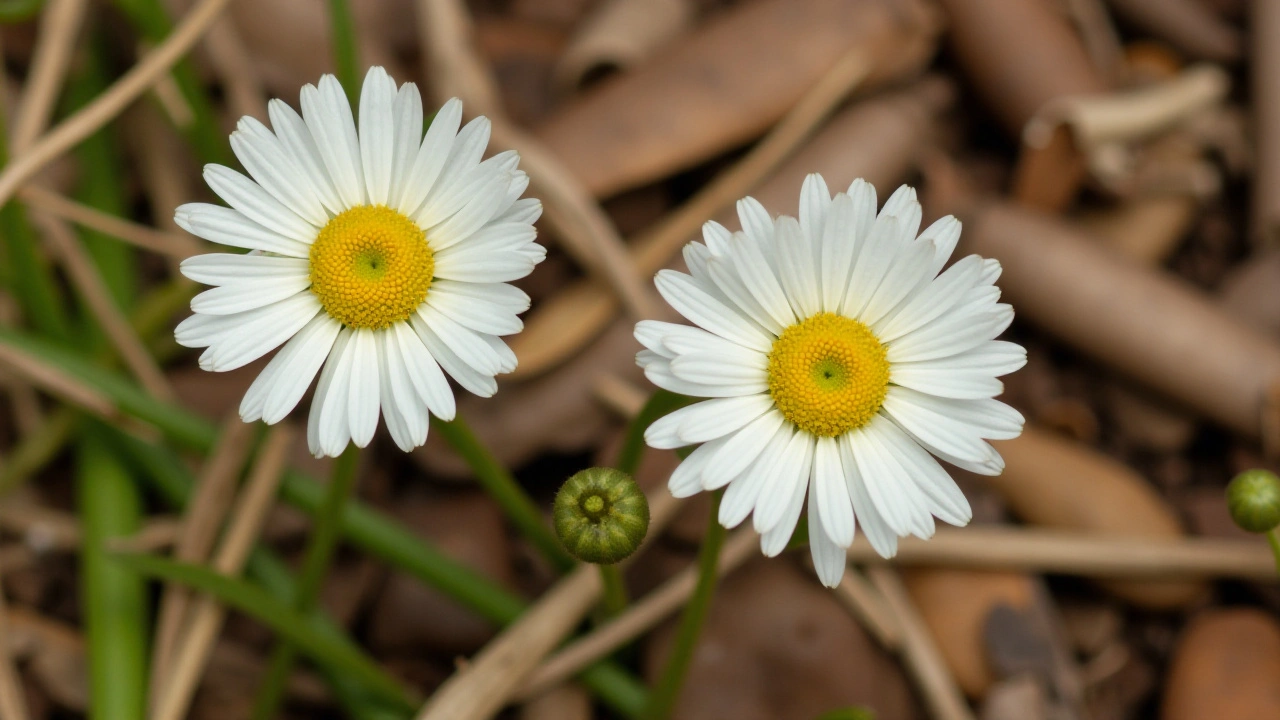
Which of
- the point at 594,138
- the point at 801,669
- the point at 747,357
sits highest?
the point at 594,138

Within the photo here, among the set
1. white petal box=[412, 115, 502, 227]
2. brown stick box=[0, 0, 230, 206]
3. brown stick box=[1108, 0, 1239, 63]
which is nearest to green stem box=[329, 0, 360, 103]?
brown stick box=[0, 0, 230, 206]

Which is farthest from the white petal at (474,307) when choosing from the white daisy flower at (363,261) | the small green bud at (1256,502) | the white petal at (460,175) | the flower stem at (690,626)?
the small green bud at (1256,502)

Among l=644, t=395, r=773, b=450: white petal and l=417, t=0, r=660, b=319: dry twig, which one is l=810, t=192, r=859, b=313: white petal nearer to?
l=644, t=395, r=773, b=450: white petal

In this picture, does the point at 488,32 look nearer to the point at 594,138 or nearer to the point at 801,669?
the point at 594,138

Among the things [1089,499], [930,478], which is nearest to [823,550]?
[930,478]

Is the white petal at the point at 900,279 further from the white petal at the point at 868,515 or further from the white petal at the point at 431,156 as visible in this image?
the white petal at the point at 431,156

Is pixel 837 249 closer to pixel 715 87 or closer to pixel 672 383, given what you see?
pixel 672 383

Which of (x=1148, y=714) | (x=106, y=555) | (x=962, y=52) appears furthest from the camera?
(x=962, y=52)

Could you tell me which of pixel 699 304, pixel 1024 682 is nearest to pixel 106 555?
pixel 699 304
